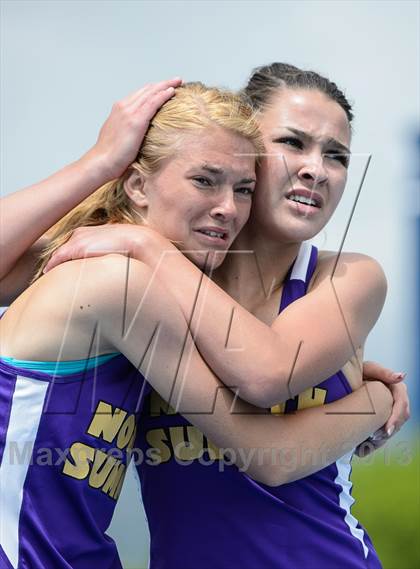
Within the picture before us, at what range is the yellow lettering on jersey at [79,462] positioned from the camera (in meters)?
1.44

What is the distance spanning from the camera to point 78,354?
1.45m

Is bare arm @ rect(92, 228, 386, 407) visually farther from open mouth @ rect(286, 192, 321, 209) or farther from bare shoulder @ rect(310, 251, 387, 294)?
open mouth @ rect(286, 192, 321, 209)

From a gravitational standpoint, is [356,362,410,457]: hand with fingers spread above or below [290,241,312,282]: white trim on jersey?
below

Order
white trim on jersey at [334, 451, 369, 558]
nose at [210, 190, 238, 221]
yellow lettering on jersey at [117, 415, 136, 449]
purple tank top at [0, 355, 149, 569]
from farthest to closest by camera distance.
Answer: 1. white trim on jersey at [334, 451, 369, 558]
2. nose at [210, 190, 238, 221]
3. yellow lettering on jersey at [117, 415, 136, 449]
4. purple tank top at [0, 355, 149, 569]

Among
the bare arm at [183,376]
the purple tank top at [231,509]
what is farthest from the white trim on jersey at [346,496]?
the bare arm at [183,376]

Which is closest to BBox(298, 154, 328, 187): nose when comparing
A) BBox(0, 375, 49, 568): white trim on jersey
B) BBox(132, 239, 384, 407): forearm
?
BBox(132, 239, 384, 407): forearm

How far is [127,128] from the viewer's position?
1.68 metres

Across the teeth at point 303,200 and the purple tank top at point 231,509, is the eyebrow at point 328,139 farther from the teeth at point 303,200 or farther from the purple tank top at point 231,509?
the purple tank top at point 231,509

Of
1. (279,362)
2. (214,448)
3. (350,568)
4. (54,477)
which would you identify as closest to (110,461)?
(54,477)

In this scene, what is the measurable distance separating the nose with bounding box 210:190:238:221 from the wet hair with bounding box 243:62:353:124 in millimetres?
252

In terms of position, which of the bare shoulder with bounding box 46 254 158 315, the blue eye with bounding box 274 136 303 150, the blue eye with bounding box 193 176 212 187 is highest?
the blue eye with bounding box 274 136 303 150

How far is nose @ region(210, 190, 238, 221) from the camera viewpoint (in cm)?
164

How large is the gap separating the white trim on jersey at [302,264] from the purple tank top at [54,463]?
0.47 meters

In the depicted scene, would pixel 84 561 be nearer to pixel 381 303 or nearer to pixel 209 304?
pixel 209 304
